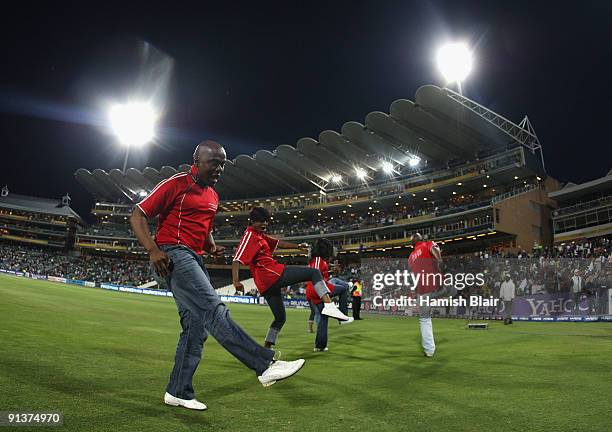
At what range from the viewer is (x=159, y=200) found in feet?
11.9

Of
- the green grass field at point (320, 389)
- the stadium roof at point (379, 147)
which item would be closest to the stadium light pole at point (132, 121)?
Result: the stadium roof at point (379, 147)

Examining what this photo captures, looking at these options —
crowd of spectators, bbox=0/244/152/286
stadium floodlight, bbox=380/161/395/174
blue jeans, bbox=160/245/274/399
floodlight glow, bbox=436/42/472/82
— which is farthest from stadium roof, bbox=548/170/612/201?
crowd of spectators, bbox=0/244/152/286

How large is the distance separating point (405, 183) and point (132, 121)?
43.4m

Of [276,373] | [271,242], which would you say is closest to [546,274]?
[271,242]

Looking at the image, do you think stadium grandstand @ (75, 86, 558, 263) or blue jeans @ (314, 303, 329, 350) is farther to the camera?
stadium grandstand @ (75, 86, 558, 263)

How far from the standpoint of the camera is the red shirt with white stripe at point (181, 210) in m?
3.64

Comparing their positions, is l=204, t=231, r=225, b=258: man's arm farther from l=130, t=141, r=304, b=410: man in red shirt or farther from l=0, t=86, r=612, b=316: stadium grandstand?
l=0, t=86, r=612, b=316: stadium grandstand

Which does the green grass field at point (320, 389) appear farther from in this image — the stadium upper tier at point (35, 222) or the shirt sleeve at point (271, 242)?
the stadium upper tier at point (35, 222)

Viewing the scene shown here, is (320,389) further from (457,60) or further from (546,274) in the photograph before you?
(457,60)

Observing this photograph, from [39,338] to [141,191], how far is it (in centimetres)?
7667

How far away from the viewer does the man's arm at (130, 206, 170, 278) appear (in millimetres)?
3289

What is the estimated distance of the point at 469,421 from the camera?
3.29 metres

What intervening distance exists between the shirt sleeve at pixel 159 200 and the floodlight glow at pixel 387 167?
50758 millimetres

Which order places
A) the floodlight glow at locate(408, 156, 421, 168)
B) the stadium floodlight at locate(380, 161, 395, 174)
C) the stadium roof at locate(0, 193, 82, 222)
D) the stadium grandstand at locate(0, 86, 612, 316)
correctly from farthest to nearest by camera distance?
the stadium roof at locate(0, 193, 82, 222) < the stadium floodlight at locate(380, 161, 395, 174) < the floodlight glow at locate(408, 156, 421, 168) < the stadium grandstand at locate(0, 86, 612, 316)
